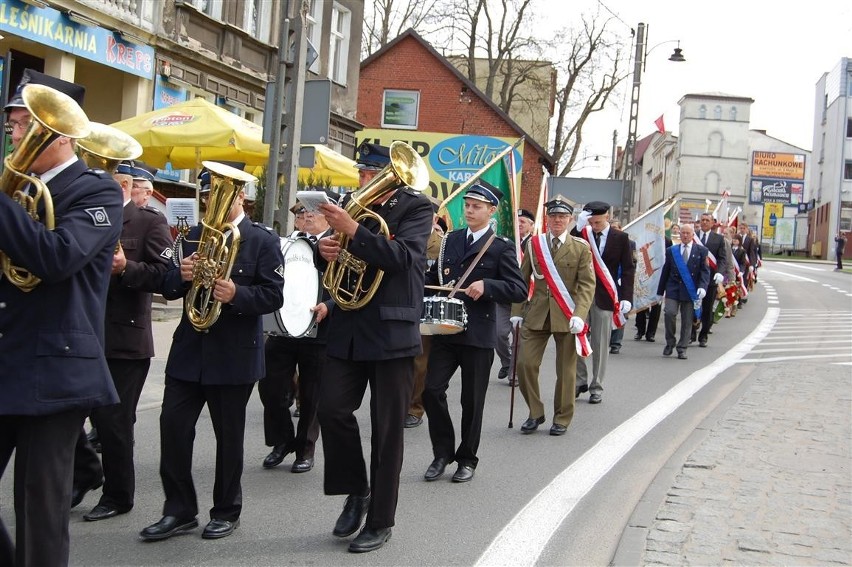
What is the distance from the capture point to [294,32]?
41.7 ft

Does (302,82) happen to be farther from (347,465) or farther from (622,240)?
(347,465)

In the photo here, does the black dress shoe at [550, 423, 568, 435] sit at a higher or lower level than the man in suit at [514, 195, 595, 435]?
lower

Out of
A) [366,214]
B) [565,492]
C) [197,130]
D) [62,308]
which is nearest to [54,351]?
[62,308]

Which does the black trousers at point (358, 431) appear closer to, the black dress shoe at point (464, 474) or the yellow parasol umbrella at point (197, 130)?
the black dress shoe at point (464, 474)

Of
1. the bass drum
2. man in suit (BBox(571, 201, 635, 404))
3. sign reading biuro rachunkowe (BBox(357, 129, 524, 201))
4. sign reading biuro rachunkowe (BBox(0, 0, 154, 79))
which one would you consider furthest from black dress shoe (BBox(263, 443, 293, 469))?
sign reading biuro rachunkowe (BBox(357, 129, 524, 201))

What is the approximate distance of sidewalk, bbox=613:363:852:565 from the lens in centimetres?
576

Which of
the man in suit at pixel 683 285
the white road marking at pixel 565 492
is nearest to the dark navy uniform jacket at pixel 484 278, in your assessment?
the white road marking at pixel 565 492

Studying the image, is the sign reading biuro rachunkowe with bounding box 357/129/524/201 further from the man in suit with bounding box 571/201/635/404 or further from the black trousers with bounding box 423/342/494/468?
the black trousers with bounding box 423/342/494/468

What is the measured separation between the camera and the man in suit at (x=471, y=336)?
7.26m

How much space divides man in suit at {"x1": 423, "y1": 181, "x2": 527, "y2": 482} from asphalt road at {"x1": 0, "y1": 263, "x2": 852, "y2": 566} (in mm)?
273

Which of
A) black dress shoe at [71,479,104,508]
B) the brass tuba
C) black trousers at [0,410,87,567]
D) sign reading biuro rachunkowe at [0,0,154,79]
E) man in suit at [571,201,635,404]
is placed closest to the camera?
black trousers at [0,410,87,567]

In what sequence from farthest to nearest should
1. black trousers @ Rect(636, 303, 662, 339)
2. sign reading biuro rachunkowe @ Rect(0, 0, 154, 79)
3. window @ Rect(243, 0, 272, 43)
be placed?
window @ Rect(243, 0, 272, 43) < black trousers @ Rect(636, 303, 662, 339) < sign reading biuro rachunkowe @ Rect(0, 0, 154, 79)

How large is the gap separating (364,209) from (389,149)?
389 millimetres

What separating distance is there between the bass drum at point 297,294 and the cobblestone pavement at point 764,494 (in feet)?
8.83
